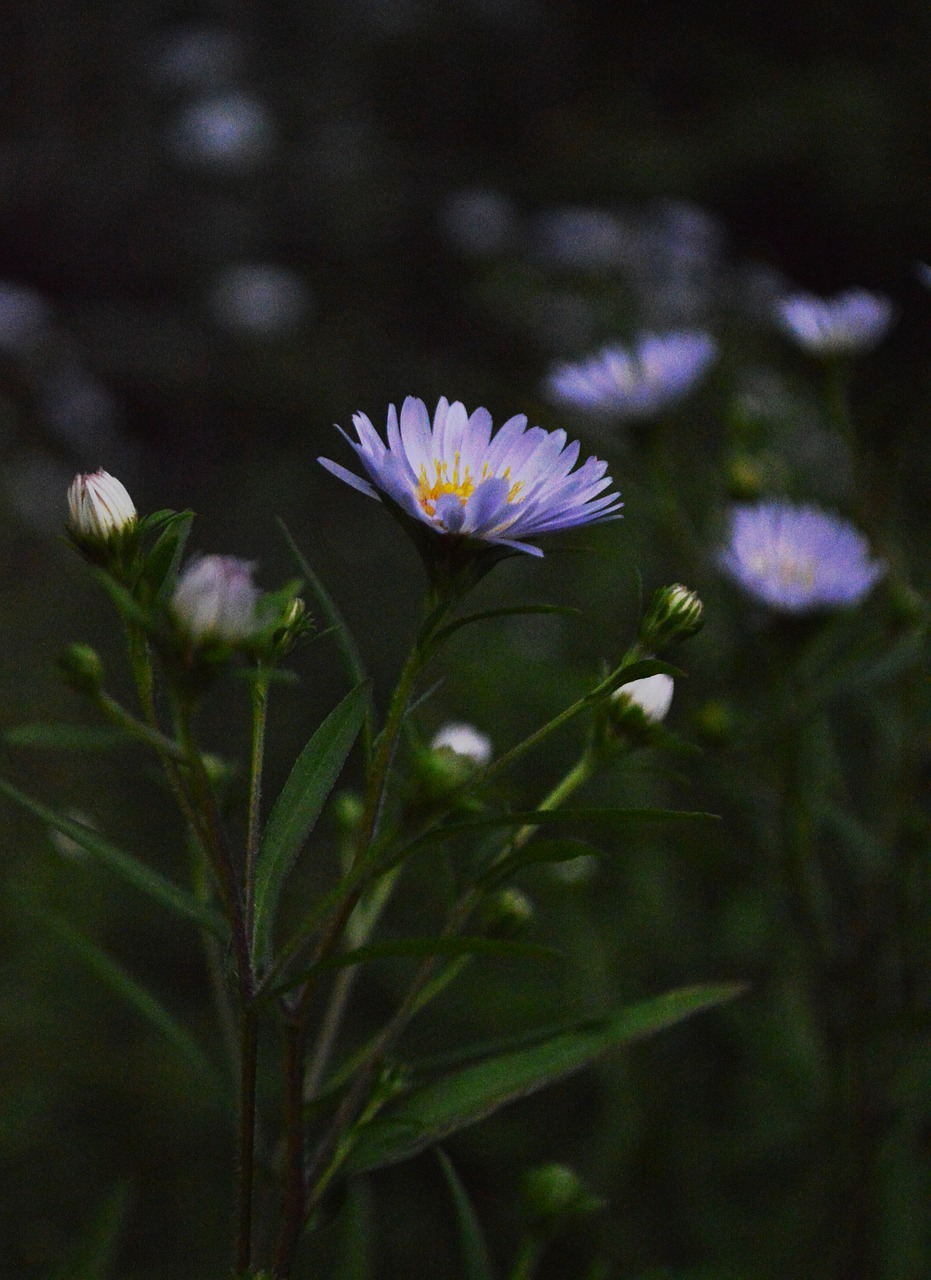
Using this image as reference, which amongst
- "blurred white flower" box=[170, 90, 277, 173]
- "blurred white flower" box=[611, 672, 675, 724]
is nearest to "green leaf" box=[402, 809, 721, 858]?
"blurred white flower" box=[611, 672, 675, 724]

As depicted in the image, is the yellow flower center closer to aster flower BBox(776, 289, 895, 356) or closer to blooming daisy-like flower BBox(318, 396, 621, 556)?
blooming daisy-like flower BBox(318, 396, 621, 556)

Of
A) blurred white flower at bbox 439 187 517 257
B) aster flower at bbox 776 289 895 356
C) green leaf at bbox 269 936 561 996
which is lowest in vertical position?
green leaf at bbox 269 936 561 996

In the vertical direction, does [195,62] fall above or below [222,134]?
above

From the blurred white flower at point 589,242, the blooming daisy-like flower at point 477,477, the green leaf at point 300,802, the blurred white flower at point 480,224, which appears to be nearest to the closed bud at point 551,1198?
the green leaf at point 300,802

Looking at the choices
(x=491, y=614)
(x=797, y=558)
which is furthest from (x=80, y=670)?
(x=797, y=558)

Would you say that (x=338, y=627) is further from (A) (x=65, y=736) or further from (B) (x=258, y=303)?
(B) (x=258, y=303)

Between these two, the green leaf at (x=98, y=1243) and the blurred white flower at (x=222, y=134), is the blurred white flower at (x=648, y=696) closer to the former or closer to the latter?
the green leaf at (x=98, y=1243)

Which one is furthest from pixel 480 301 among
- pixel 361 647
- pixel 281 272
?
pixel 361 647
